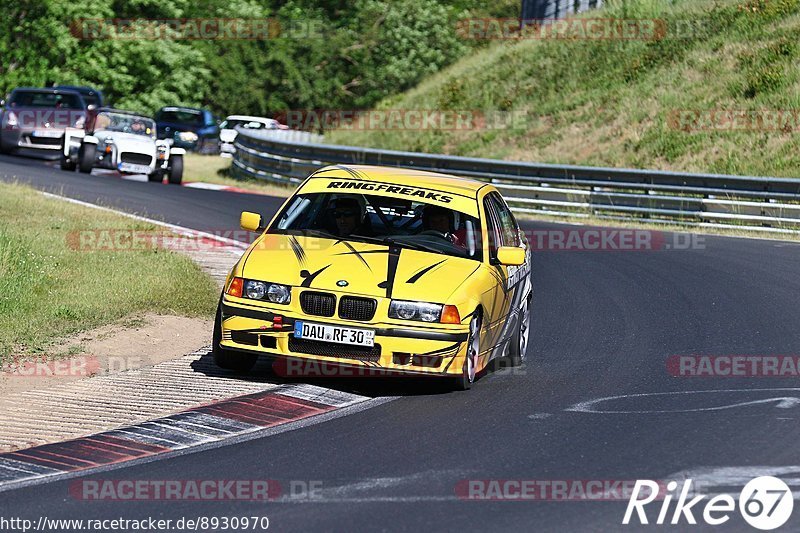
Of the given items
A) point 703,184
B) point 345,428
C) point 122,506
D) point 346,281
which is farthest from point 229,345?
point 703,184

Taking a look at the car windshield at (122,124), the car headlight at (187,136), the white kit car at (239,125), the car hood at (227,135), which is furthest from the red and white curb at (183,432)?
the car hood at (227,135)

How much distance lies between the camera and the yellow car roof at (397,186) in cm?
1024

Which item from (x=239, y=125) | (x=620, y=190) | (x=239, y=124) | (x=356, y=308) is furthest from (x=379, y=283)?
(x=239, y=124)

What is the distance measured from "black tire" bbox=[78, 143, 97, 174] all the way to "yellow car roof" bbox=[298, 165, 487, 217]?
17.6 meters

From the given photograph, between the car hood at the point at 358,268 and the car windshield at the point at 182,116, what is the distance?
31337 mm

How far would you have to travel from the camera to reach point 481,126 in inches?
1497

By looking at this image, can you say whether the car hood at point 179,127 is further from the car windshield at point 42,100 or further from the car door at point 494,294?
the car door at point 494,294

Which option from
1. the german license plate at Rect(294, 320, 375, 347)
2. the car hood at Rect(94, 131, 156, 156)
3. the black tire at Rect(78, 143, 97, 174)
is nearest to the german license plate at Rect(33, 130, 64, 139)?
the black tire at Rect(78, 143, 97, 174)

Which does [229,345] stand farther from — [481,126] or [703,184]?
[481,126]

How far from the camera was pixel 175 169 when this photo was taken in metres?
27.7

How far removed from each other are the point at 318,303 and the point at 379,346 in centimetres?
52

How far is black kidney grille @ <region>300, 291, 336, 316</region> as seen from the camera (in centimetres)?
891

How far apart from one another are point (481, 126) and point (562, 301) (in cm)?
2424

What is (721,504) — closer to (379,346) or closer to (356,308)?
(379,346)
